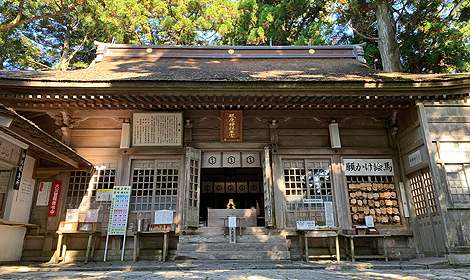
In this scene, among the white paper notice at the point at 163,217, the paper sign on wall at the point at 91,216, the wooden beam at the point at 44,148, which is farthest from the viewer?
the paper sign on wall at the point at 91,216

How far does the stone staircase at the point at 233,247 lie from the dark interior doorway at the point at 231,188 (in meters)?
5.96

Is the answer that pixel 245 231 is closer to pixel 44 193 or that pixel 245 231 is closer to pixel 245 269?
pixel 245 269

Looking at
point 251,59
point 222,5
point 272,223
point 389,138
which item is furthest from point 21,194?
point 222,5

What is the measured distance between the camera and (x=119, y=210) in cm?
750

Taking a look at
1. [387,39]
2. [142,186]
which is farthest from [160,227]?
[387,39]

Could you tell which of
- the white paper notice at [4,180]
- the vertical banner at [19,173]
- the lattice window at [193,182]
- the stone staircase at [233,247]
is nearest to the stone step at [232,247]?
the stone staircase at [233,247]

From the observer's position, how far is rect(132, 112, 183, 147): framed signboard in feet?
26.6

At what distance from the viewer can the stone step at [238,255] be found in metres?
6.61

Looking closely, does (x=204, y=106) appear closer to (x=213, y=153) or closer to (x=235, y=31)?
(x=213, y=153)

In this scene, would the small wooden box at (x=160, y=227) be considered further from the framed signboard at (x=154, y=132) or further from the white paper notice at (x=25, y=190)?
the white paper notice at (x=25, y=190)

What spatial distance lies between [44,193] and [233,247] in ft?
17.7

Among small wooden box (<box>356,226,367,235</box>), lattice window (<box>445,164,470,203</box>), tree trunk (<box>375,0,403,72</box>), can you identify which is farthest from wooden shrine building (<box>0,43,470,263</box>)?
tree trunk (<box>375,0,403,72</box>)

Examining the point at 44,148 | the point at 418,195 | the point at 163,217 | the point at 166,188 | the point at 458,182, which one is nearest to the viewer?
the point at 44,148

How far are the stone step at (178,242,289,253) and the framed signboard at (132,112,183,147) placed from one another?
276 cm
